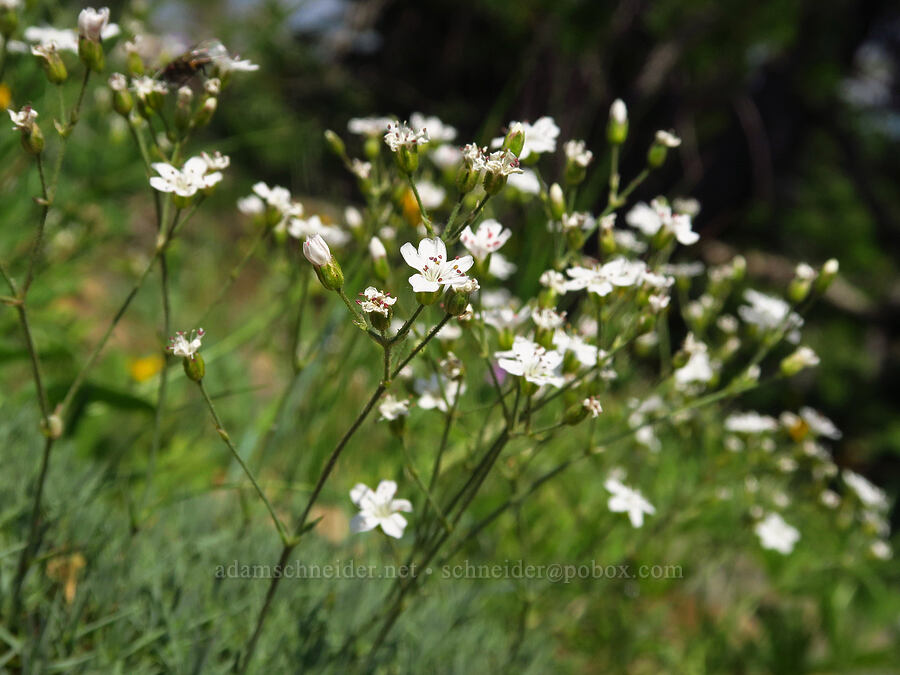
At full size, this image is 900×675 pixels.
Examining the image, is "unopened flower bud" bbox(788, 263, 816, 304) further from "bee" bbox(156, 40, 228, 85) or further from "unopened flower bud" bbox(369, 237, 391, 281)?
"bee" bbox(156, 40, 228, 85)

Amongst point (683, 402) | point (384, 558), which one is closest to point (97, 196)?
point (384, 558)

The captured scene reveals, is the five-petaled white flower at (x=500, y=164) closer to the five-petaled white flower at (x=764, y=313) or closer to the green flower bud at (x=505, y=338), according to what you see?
the green flower bud at (x=505, y=338)

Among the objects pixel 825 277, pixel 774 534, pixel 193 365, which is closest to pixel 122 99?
pixel 193 365

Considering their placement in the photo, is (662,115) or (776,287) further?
(776,287)

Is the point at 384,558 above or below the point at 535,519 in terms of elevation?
below

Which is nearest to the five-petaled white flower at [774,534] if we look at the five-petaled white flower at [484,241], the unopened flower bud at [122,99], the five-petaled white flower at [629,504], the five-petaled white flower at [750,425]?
the five-petaled white flower at [750,425]

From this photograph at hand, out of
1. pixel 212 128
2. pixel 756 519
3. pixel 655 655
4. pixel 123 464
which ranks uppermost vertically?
pixel 212 128

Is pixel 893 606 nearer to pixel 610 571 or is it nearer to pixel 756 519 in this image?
pixel 756 519

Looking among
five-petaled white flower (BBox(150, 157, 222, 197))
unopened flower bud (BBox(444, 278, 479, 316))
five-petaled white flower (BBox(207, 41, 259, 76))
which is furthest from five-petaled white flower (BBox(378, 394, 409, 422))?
five-petaled white flower (BBox(207, 41, 259, 76))
